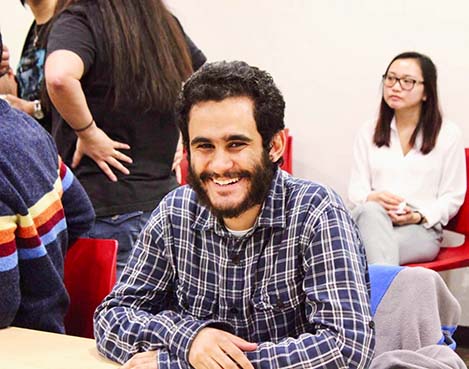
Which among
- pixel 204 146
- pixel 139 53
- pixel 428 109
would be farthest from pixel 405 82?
pixel 204 146

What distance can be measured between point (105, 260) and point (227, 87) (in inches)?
24.4

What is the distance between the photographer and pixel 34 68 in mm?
2654

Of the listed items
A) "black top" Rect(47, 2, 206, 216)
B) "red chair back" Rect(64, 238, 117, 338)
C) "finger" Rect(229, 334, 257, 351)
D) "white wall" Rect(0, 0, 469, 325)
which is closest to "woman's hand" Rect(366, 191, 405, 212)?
"white wall" Rect(0, 0, 469, 325)

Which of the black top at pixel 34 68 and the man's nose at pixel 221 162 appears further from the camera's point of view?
the black top at pixel 34 68

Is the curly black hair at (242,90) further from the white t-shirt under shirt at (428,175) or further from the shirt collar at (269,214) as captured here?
the white t-shirt under shirt at (428,175)

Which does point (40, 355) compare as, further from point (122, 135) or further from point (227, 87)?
point (122, 135)

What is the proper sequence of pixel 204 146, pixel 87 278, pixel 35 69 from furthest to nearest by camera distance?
pixel 35 69 < pixel 87 278 < pixel 204 146

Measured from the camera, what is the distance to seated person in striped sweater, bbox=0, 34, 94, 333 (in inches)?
64.0

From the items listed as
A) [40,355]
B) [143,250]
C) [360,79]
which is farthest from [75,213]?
[360,79]

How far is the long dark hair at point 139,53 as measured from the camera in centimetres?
221

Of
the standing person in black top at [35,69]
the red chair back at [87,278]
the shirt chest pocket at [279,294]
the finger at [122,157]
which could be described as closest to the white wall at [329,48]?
the standing person in black top at [35,69]

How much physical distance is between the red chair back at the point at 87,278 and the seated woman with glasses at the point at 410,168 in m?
1.74

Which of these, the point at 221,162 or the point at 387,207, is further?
the point at 387,207

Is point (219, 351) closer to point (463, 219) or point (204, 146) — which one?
point (204, 146)
